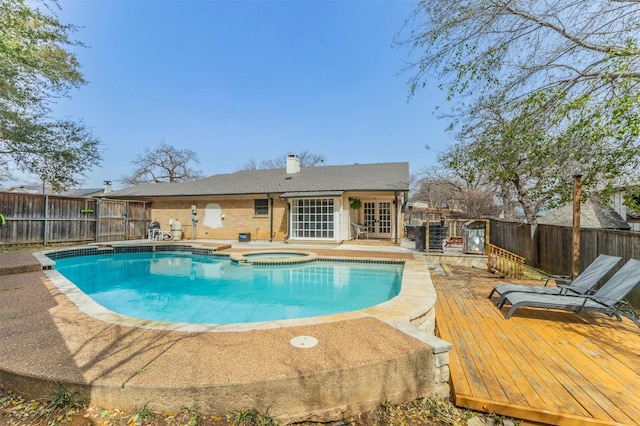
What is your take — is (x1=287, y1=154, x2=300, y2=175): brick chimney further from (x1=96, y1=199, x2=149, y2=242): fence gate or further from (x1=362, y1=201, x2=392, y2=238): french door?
(x1=96, y1=199, x2=149, y2=242): fence gate

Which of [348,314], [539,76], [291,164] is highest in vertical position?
[291,164]

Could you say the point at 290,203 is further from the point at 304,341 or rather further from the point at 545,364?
the point at 545,364

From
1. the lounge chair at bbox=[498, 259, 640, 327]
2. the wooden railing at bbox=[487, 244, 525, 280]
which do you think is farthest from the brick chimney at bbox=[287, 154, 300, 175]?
the lounge chair at bbox=[498, 259, 640, 327]

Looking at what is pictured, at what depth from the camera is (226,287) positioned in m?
7.33

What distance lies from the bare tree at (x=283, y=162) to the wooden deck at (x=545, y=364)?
3805cm

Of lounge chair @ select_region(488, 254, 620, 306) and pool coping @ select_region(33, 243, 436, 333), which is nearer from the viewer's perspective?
pool coping @ select_region(33, 243, 436, 333)

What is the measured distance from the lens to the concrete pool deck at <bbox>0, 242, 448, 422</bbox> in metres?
2.26

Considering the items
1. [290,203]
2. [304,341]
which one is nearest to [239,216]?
[290,203]

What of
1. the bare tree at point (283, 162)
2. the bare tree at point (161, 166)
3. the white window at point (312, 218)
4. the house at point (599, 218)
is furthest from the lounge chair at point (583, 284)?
the bare tree at point (283, 162)

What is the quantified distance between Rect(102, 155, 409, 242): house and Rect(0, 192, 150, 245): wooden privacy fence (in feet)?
6.57

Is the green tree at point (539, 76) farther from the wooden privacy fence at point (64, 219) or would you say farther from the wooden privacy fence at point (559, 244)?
the wooden privacy fence at point (64, 219)

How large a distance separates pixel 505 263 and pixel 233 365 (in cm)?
770

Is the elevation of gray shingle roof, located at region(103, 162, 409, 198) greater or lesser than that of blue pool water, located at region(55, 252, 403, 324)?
greater

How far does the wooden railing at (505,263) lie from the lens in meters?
7.21
